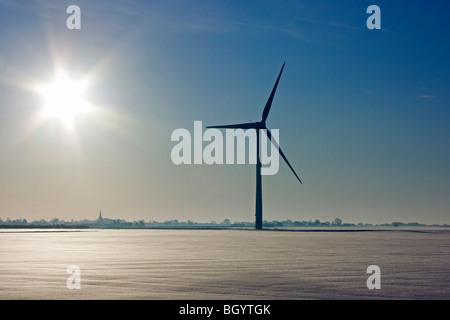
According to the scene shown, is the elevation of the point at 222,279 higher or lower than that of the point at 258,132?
lower

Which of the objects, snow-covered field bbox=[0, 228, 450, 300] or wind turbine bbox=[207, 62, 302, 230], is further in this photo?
wind turbine bbox=[207, 62, 302, 230]

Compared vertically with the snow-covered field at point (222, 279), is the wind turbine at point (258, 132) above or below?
above

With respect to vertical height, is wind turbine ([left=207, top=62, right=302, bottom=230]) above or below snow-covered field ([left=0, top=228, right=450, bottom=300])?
above

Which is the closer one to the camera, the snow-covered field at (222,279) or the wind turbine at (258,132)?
the snow-covered field at (222,279)

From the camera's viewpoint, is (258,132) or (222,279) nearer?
(222,279)

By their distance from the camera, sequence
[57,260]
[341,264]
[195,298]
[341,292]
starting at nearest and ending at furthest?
1. [195,298]
2. [341,292]
3. [341,264]
4. [57,260]
